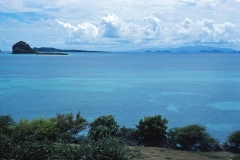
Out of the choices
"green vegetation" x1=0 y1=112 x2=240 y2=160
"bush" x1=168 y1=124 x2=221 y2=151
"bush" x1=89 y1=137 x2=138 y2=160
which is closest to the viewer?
"bush" x1=89 y1=137 x2=138 y2=160

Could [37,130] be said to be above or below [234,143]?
above

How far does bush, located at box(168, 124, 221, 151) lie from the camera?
1989cm

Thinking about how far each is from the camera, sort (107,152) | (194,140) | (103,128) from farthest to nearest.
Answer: (194,140), (103,128), (107,152)

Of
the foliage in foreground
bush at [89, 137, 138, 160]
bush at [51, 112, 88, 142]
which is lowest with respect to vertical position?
the foliage in foreground

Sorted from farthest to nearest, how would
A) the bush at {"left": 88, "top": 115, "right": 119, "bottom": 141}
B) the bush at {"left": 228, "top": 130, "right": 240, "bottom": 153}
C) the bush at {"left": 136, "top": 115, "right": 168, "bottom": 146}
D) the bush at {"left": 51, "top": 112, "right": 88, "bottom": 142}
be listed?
the bush at {"left": 51, "top": 112, "right": 88, "bottom": 142}
the bush at {"left": 136, "top": 115, "right": 168, "bottom": 146}
the bush at {"left": 228, "top": 130, "right": 240, "bottom": 153}
the bush at {"left": 88, "top": 115, "right": 119, "bottom": 141}

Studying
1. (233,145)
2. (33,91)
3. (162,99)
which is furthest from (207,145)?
(33,91)

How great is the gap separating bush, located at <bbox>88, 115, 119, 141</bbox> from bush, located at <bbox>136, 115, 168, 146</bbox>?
2.01 m

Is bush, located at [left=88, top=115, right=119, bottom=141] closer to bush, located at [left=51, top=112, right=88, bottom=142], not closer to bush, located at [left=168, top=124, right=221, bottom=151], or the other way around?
bush, located at [left=51, top=112, right=88, bottom=142]

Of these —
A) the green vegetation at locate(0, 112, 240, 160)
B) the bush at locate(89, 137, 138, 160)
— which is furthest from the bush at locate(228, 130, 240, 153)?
the bush at locate(89, 137, 138, 160)

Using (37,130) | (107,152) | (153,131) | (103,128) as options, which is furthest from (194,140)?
(37,130)

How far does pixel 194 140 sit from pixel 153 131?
2.88 metres

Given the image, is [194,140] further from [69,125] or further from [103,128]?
[69,125]

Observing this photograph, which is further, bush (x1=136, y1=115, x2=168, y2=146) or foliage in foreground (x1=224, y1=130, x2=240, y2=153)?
bush (x1=136, y1=115, x2=168, y2=146)

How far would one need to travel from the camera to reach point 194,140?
20.2 metres
